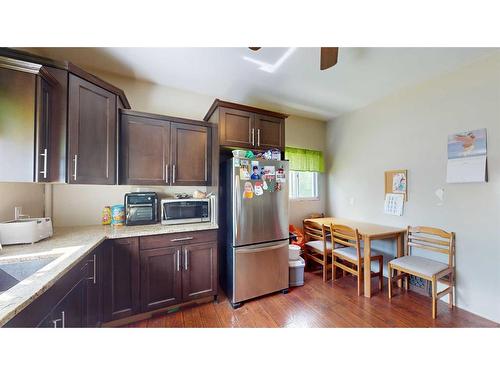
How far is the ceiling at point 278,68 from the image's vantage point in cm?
172

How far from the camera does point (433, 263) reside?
1.94 m

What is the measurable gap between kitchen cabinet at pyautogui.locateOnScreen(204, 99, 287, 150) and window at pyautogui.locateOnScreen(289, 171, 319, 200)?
1119 millimetres

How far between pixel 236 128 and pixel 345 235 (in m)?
1.83

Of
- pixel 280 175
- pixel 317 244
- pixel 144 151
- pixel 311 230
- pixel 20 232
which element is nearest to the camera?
pixel 20 232

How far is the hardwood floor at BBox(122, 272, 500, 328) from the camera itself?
5.60ft

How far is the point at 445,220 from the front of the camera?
6.62ft

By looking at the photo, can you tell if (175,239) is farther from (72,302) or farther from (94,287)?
(72,302)

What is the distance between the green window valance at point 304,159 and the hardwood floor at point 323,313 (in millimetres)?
1913

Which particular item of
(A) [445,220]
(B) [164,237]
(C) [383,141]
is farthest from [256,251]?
(C) [383,141]

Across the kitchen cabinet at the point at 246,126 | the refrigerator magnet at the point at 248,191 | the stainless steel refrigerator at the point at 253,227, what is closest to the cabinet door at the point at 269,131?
the kitchen cabinet at the point at 246,126

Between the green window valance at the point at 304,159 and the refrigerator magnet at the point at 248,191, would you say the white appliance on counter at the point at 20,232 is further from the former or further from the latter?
the green window valance at the point at 304,159

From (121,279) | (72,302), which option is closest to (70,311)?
(72,302)

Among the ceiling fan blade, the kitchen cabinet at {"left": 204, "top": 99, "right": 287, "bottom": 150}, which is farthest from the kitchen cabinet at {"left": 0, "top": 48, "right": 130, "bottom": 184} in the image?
the ceiling fan blade
